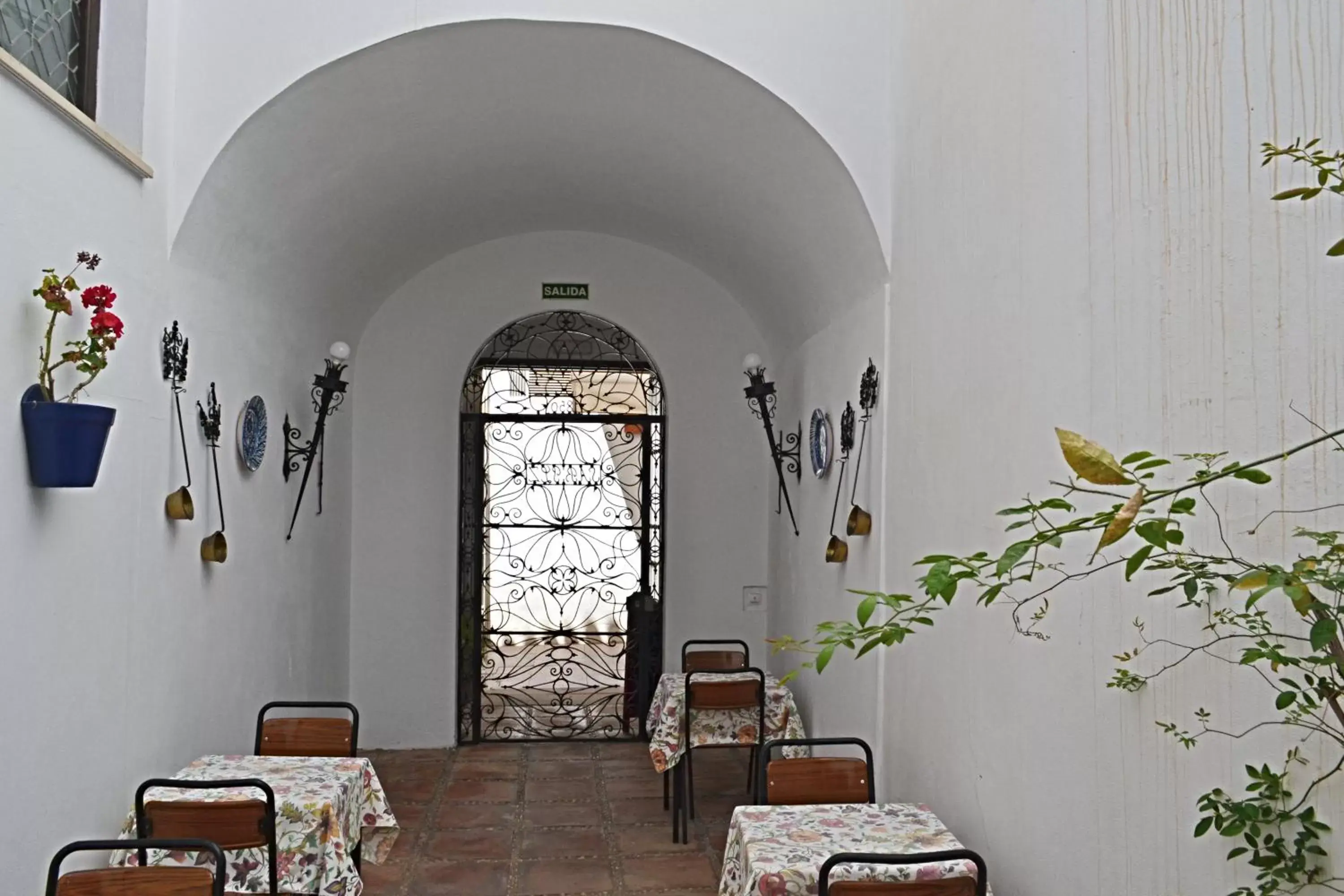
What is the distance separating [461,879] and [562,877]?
1.40ft

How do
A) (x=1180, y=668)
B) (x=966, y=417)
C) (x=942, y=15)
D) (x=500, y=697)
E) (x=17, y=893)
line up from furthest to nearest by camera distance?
(x=500, y=697)
(x=942, y=15)
(x=966, y=417)
(x=17, y=893)
(x=1180, y=668)

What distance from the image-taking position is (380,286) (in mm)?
6816

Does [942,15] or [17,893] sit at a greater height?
[942,15]

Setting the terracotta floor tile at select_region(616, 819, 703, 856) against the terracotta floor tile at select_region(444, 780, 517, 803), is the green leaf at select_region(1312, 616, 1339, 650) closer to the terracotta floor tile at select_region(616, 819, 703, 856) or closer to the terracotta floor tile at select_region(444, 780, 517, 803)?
the terracotta floor tile at select_region(616, 819, 703, 856)

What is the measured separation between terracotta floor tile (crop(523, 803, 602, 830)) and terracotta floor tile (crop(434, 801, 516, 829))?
101mm

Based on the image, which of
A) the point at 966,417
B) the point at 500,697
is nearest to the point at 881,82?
the point at 966,417

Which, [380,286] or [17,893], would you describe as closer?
[17,893]

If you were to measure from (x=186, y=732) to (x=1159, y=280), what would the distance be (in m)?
3.48

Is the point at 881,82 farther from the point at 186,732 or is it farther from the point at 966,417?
the point at 186,732

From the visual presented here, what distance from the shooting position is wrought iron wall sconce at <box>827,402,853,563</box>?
185 inches

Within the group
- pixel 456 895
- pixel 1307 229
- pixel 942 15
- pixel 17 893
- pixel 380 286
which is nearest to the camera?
pixel 1307 229

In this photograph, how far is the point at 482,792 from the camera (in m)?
6.12

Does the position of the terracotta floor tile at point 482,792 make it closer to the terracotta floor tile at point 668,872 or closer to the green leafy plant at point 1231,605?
the terracotta floor tile at point 668,872

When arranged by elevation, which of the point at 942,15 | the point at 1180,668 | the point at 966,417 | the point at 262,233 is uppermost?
the point at 942,15
